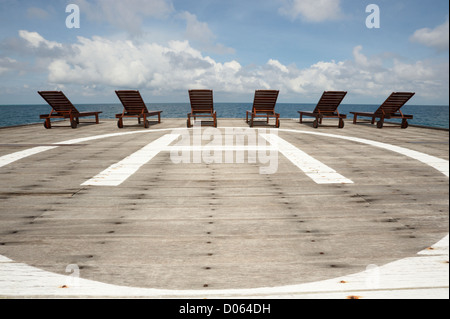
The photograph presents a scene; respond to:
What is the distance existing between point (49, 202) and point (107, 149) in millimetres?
3121

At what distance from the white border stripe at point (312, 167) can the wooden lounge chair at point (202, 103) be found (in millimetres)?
4563

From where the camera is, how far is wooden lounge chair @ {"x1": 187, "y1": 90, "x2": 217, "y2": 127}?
33.2 ft

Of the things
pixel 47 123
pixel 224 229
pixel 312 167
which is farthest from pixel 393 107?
pixel 47 123

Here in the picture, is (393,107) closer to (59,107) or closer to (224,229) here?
(224,229)

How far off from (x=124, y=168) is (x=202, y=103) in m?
6.56

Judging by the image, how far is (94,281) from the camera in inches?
65.9

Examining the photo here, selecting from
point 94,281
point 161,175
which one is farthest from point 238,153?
point 94,281

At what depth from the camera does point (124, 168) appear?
433cm

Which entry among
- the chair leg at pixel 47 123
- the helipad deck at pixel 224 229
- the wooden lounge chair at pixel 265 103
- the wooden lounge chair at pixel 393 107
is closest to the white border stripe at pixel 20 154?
the helipad deck at pixel 224 229

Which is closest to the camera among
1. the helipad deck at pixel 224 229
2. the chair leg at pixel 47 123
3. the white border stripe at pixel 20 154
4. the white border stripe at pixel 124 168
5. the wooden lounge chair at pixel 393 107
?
the helipad deck at pixel 224 229

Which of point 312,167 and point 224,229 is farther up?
point 312,167

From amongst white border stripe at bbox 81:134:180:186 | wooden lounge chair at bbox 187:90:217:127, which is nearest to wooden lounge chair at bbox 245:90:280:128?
wooden lounge chair at bbox 187:90:217:127

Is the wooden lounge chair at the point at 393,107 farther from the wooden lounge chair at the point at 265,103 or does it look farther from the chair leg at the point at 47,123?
the chair leg at the point at 47,123

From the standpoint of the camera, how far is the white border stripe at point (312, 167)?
12.2ft
